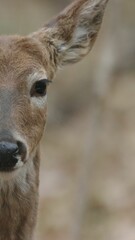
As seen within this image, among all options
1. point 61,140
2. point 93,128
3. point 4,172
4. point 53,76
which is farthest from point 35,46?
point 61,140

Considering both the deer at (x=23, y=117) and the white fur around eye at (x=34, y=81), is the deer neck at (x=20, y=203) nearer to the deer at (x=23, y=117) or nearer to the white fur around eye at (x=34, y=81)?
the deer at (x=23, y=117)

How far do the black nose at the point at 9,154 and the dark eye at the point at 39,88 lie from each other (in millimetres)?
710

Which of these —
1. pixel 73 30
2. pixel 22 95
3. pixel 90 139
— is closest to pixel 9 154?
pixel 22 95

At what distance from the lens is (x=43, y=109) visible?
9.88 metres

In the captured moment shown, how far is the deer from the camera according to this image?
367 inches

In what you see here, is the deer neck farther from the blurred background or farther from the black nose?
the blurred background

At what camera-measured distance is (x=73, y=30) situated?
10.6 metres

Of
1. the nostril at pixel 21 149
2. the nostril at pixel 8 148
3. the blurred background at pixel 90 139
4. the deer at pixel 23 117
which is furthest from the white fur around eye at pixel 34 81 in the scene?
the blurred background at pixel 90 139

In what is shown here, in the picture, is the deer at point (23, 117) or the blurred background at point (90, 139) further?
the blurred background at point (90, 139)

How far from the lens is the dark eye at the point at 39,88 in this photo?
9.80 m

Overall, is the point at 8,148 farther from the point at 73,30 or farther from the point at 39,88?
the point at 73,30

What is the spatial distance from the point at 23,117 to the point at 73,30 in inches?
51.4

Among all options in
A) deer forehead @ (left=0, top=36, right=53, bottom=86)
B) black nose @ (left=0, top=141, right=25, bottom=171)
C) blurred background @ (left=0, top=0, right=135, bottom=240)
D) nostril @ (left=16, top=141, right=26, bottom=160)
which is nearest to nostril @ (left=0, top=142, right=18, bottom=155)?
black nose @ (left=0, top=141, right=25, bottom=171)

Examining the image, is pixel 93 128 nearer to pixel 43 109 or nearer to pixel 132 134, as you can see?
pixel 43 109
